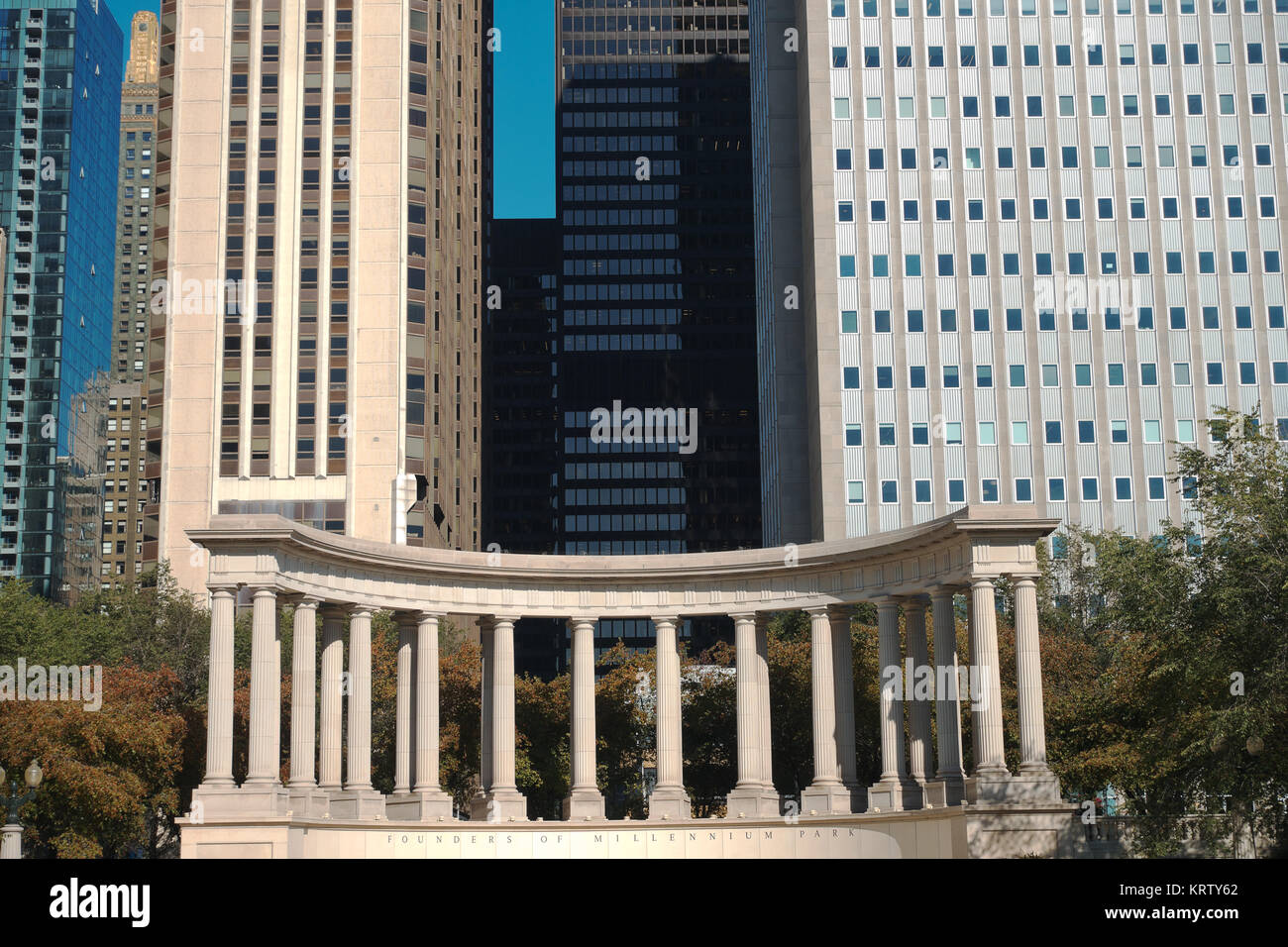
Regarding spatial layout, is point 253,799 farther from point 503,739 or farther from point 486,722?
point 486,722

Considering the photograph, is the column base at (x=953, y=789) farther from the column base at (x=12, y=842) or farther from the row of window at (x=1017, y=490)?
the row of window at (x=1017, y=490)

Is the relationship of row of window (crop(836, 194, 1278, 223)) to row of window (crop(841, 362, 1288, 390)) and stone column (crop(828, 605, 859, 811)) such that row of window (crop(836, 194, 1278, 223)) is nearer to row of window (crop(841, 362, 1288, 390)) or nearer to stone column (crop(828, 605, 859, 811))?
row of window (crop(841, 362, 1288, 390))

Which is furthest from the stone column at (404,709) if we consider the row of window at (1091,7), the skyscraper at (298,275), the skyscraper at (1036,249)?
the row of window at (1091,7)

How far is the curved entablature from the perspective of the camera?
69.8 metres

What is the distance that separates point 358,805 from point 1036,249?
107m

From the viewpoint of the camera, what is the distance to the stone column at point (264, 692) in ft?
229

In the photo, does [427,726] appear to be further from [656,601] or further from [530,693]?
[530,693]

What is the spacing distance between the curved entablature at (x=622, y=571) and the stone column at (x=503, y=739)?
268 centimetres

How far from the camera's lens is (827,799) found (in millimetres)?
79125

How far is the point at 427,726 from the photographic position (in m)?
78.9

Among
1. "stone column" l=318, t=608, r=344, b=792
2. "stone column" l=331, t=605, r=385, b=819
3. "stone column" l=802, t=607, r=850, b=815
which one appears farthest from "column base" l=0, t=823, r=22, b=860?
"stone column" l=802, t=607, r=850, b=815
